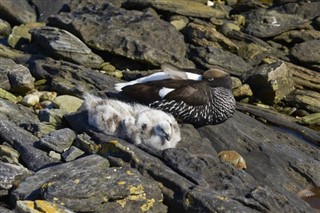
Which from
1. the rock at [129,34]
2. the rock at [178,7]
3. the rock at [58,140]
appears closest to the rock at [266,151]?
the rock at [58,140]

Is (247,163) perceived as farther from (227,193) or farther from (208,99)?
(227,193)

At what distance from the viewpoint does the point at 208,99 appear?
10.6m

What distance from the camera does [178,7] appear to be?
15953mm

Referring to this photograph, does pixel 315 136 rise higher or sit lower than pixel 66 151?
lower

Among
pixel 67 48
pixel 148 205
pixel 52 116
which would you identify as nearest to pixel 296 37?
pixel 67 48

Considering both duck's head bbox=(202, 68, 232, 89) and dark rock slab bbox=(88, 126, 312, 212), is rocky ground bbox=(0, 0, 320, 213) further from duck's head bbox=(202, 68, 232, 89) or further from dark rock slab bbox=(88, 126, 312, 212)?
duck's head bbox=(202, 68, 232, 89)

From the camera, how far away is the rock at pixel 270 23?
52.7 ft

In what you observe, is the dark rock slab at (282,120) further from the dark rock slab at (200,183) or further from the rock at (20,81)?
the rock at (20,81)

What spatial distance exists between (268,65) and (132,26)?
9.40 ft

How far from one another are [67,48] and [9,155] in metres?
4.46

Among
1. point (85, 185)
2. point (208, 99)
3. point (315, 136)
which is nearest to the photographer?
point (85, 185)

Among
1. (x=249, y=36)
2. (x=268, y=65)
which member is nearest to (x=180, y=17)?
(x=249, y=36)

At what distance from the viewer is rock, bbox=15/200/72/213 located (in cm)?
730

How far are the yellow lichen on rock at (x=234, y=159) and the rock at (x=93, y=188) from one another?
2050mm
